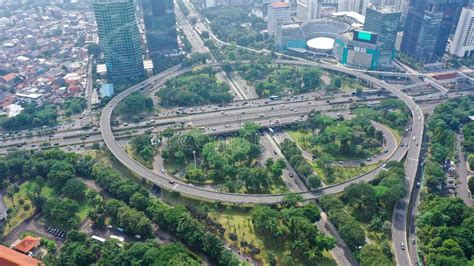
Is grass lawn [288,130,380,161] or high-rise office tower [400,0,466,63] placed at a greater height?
high-rise office tower [400,0,466,63]

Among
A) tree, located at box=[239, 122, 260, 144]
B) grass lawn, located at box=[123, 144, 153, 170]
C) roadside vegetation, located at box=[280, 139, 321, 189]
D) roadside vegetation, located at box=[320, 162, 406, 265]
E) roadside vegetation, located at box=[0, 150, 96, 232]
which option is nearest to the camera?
roadside vegetation, located at box=[320, 162, 406, 265]

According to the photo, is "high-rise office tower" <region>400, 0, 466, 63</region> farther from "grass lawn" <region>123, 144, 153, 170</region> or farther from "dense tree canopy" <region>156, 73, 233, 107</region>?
"grass lawn" <region>123, 144, 153, 170</region>

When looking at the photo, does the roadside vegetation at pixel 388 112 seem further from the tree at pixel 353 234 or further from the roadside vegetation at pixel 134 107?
the roadside vegetation at pixel 134 107

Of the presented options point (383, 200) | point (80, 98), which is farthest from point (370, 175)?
point (80, 98)

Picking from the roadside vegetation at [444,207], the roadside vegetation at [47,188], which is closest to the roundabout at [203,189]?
the roadside vegetation at [444,207]

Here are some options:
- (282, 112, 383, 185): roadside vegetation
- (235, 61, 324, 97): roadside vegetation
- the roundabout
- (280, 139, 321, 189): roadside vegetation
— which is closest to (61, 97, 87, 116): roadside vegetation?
the roundabout
